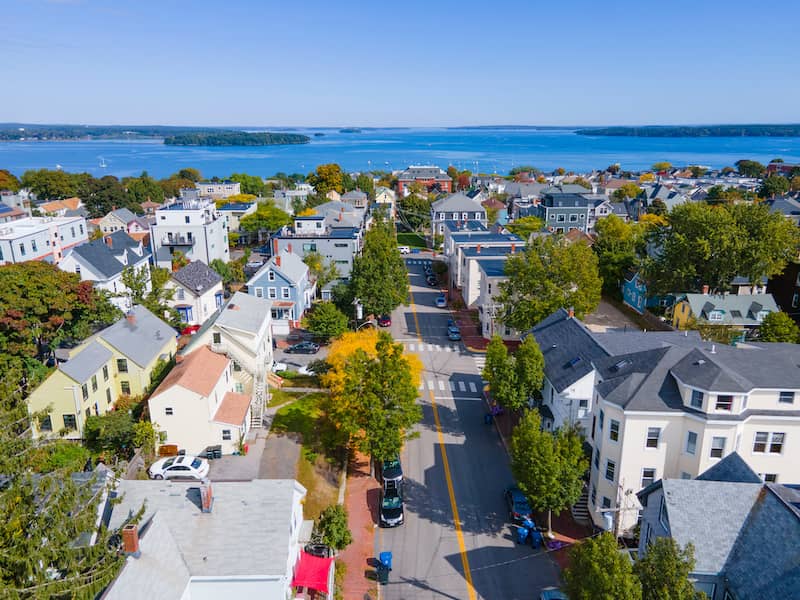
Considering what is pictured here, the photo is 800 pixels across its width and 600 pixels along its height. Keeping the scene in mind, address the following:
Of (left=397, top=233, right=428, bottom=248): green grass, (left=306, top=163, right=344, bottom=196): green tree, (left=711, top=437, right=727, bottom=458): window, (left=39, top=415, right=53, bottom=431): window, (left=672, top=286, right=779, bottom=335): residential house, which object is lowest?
(left=397, top=233, right=428, bottom=248): green grass

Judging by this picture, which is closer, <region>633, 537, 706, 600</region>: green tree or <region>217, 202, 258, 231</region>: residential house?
<region>633, 537, 706, 600</region>: green tree

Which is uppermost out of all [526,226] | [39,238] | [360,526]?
[39,238]

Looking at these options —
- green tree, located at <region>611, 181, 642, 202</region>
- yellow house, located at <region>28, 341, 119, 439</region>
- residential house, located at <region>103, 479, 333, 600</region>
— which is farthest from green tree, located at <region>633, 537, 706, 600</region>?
green tree, located at <region>611, 181, 642, 202</region>

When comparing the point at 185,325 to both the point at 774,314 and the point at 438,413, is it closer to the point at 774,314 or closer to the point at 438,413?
the point at 438,413

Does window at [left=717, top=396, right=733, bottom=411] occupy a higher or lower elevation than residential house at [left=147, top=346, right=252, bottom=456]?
higher

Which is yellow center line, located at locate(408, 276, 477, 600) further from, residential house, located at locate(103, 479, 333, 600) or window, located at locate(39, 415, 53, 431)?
window, located at locate(39, 415, 53, 431)

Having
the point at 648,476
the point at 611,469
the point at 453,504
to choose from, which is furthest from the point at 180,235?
the point at 648,476

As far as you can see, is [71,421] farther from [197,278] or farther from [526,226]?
[526,226]
